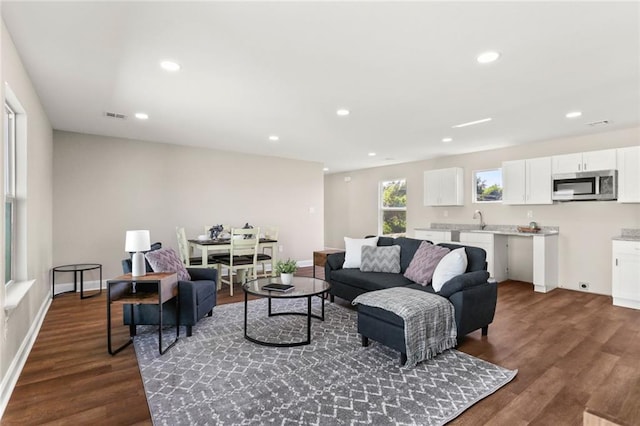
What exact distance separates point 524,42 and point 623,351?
2.86 m

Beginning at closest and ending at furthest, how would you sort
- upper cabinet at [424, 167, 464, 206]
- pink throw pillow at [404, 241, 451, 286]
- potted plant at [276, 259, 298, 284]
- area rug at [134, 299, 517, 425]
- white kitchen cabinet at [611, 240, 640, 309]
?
area rug at [134, 299, 517, 425] → potted plant at [276, 259, 298, 284] → pink throw pillow at [404, 241, 451, 286] → white kitchen cabinet at [611, 240, 640, 309] → upper cabinet at [424, 167, 464, 206]

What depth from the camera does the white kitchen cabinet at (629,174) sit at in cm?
437

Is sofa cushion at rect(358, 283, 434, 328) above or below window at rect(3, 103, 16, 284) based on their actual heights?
below

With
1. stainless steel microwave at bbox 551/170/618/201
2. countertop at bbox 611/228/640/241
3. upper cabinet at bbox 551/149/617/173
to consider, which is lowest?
countertop at bbox 611/228/640/241

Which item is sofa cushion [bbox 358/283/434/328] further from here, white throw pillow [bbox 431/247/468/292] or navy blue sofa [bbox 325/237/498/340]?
white throw pillow [bbox 431/247/468/292]

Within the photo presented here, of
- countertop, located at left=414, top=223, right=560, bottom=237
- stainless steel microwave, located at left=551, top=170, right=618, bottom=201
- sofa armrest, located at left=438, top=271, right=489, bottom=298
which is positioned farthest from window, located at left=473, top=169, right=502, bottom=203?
sofa armrest, located at left=438, top=271, right=489, bottom=298

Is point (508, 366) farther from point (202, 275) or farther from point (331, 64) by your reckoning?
point (202, 275)

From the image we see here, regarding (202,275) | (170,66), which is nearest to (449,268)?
(202,275)

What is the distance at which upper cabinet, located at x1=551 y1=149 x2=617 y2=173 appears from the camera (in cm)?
462

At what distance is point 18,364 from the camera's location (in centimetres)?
253

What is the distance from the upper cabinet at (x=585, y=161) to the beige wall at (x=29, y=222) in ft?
21.7

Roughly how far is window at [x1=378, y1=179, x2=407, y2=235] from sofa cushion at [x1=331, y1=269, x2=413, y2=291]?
432cm

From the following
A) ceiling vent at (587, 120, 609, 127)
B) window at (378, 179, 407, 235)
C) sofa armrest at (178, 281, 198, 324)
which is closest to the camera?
sofa armrest at (178, 281, 198, 324)

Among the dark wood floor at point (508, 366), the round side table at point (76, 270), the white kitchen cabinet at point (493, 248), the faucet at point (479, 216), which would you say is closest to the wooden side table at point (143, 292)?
the dark wood floor at point (508, 366)
